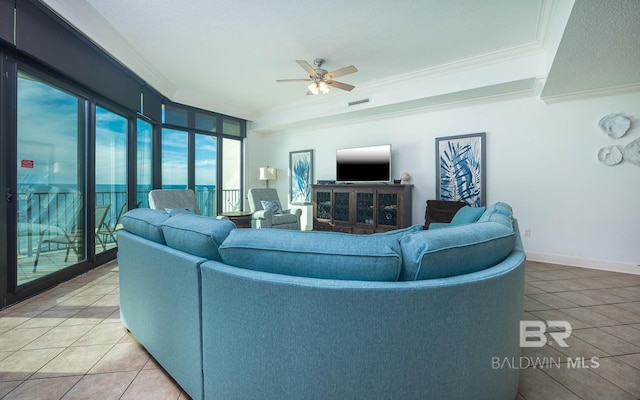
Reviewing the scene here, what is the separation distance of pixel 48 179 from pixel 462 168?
515 centimetres

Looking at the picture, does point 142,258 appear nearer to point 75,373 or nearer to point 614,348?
point 75,373

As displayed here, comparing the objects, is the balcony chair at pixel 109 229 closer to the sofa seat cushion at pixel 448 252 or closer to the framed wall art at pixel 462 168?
the sofa seat cushion at pixel 448 252

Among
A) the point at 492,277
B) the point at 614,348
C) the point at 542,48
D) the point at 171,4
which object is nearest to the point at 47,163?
the point at 171,4

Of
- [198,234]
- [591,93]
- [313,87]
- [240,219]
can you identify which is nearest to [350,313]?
[198,234]

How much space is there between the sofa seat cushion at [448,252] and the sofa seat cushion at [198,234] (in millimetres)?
755

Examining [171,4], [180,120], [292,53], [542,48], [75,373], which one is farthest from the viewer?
[180,120]

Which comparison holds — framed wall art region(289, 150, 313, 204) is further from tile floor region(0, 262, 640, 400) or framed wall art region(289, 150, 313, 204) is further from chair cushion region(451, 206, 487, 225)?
tile floor region(0, 262, 640, 400)

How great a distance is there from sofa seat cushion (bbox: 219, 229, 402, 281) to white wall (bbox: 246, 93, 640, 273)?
13.0ft

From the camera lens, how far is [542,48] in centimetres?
331

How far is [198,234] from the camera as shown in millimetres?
Answer: 1232

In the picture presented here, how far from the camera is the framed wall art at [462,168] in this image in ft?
13.9

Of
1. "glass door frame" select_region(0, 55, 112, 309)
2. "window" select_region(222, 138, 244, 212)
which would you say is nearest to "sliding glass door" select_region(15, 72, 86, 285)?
"glass door frame" select_region(0, 55, 112, 309)

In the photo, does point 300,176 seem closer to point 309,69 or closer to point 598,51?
point 309,69

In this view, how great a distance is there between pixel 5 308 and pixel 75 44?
2.54 metres
